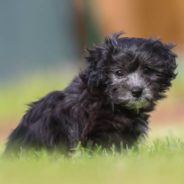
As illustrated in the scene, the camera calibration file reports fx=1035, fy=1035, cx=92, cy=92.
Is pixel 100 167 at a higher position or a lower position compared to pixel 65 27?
lower

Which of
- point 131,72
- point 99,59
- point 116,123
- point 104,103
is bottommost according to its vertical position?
point 116,123

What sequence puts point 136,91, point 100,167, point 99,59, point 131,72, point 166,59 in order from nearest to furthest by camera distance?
point 100,167
point 136,91
point 131,72
point 99,59
point 166,59

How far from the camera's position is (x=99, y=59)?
8.91 metres

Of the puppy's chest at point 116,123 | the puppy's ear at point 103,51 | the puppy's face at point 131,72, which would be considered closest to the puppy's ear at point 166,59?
the puppy's face at point 131,72

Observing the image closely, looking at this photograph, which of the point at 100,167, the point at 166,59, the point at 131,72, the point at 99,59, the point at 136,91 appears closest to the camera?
the point at 100,167

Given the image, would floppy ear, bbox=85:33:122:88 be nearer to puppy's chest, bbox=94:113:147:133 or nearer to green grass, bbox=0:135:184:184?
puppy's chest, bbox=94:113:147:133

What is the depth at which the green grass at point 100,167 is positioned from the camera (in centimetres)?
702

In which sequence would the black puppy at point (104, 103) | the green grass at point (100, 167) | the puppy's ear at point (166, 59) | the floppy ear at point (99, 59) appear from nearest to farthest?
the green grass at point (100, 167), the black puppy at point (104, 103), the floppy ear at point (99, 59), the puppy's ear at point (166, 59)

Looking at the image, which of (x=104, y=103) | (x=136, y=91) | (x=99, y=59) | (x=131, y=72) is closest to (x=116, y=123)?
(x=104, y=103)

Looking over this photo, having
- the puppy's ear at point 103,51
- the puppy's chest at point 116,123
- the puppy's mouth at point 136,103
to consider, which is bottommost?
the puppy's chest at point 116,123

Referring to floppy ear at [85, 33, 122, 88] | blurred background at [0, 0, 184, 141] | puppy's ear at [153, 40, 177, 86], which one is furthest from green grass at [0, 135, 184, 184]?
blurred background at [0, 0, 184, 141]

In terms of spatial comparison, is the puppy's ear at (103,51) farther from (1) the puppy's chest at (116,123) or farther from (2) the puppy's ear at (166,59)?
(1) the puppy's chest at (116,123)

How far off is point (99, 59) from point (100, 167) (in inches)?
68.1

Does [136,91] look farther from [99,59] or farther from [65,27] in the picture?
[65,27]
